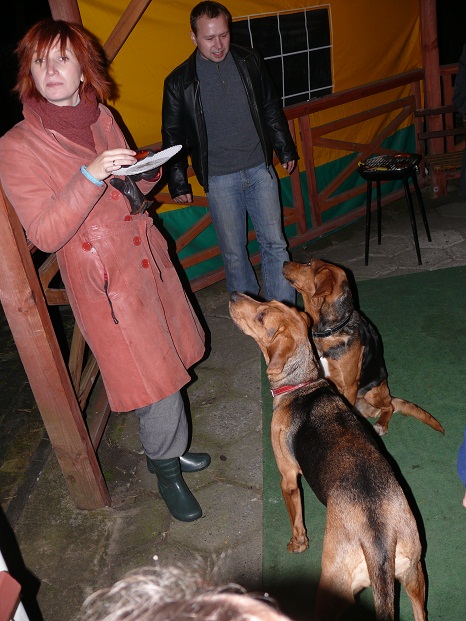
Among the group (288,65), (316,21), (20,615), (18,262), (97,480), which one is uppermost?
(316,21)

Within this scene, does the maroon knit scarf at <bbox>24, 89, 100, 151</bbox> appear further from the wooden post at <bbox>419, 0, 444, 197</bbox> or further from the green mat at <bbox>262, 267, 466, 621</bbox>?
the wooden post at <bbox>419, 0, 444, 197</bbox>

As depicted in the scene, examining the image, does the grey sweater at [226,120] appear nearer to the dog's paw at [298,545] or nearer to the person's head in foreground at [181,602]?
the dog's paw at [298,545]

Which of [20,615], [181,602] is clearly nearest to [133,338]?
[20,615]

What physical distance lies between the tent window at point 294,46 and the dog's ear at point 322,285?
3.64 metres

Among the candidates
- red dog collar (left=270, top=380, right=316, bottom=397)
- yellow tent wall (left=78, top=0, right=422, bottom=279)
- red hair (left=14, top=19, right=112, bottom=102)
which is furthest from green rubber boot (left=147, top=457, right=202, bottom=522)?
yellow tent wall (left=78, top=0, right=422, bottom=279)

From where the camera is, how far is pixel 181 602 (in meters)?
0.90

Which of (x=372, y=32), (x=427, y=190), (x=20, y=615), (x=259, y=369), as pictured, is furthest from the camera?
(x=427, y=190)

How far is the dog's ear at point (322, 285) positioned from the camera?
3.71 m

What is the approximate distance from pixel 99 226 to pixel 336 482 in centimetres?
155

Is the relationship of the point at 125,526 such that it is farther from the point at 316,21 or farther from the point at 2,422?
the point at 316,21

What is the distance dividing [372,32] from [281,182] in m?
2.34

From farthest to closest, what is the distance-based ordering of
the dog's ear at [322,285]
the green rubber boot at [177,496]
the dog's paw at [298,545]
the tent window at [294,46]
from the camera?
1. the tent window at [294,46]
2. the dog's ear at [322,285]
3. the green rubber boot at [177,496]
4. the dog's paw at [298,545]

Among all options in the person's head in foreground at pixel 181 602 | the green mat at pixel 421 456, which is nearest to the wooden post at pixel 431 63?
the green mat at pixel 421 456

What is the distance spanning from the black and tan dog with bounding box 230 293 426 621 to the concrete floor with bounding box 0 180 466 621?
20.0 inches
